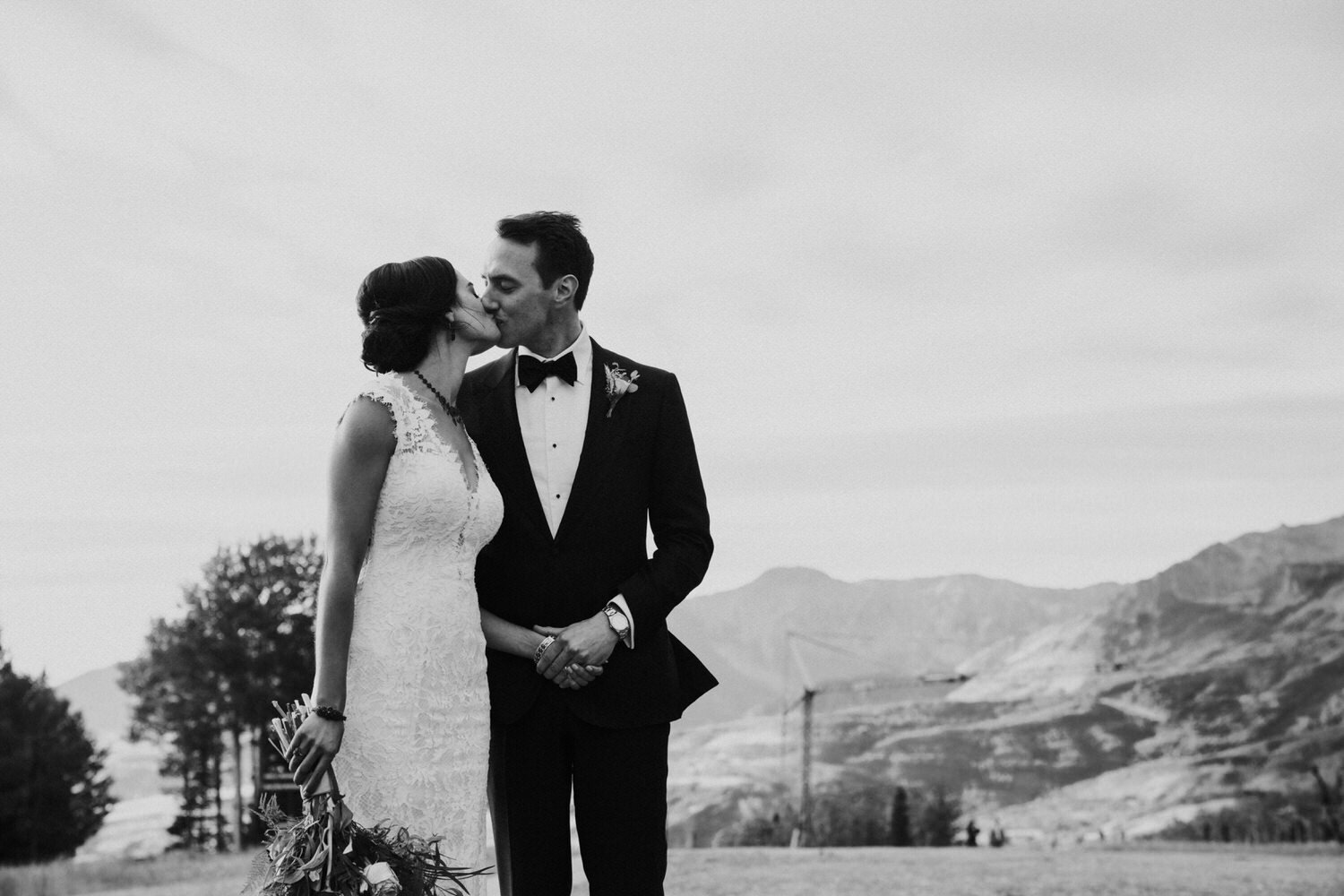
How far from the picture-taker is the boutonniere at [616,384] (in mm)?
4594

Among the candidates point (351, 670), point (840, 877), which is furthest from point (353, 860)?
point (840, 877)

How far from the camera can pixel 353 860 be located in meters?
3.56

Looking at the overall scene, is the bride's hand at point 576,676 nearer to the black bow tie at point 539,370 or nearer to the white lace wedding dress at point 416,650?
the white lace wedding dress at point 416,650

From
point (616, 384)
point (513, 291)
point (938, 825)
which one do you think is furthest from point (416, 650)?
point (938, 825)

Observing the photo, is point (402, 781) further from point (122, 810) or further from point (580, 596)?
point (122, 810)

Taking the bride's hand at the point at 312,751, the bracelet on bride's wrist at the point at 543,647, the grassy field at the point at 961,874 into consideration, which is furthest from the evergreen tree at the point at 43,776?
the bride's hand at the point at 312,751

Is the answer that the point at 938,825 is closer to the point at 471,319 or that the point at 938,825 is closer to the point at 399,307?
the point at 471,319

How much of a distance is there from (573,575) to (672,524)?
1.40 ft

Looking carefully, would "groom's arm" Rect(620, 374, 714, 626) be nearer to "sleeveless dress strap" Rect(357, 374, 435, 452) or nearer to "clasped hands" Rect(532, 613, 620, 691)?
"clasped hands" Rect(532, 613, 620, 691)

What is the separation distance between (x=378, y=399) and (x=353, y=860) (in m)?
1.41

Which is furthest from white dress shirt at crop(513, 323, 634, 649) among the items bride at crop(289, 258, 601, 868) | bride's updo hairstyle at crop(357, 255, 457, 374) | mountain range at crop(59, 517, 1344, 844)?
mountain range at crop(59, 517, 1344, 844)

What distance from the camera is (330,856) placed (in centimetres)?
346

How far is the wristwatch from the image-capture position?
170 inches

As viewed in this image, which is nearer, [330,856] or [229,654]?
[330,856]
